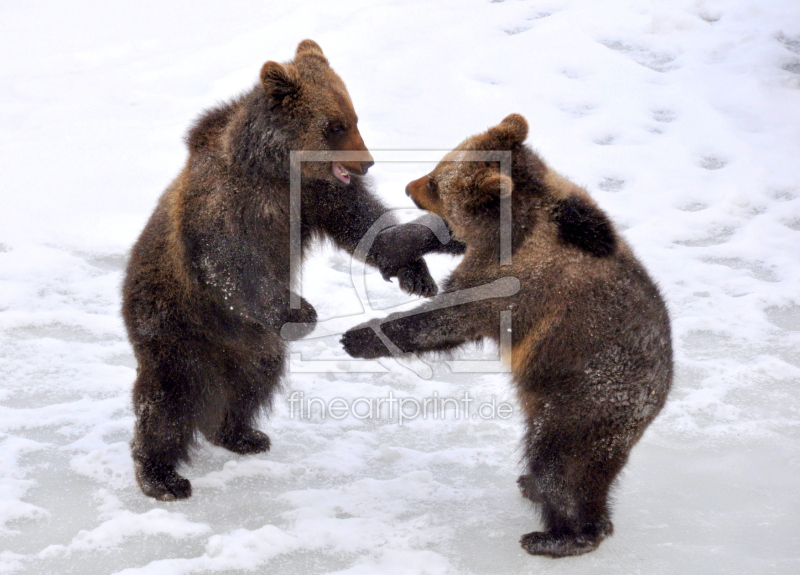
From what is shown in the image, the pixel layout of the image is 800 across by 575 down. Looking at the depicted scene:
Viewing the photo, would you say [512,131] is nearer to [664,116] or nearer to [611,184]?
[611,184]

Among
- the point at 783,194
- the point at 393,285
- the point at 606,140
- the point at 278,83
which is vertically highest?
the point at 278,83

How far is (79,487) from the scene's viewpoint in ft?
17.8

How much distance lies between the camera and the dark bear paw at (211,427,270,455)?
5.96 meters

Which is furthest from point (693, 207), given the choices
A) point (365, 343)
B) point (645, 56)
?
point (365, 343)

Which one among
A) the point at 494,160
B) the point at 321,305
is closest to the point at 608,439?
the point at 494,160

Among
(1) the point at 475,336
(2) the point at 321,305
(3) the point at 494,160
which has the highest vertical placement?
(3) the point at 494,160

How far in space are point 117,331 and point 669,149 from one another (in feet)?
23.8

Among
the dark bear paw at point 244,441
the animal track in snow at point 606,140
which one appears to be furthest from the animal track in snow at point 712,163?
the dark bear paw at point 244,441

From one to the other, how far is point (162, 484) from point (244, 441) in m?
0.74

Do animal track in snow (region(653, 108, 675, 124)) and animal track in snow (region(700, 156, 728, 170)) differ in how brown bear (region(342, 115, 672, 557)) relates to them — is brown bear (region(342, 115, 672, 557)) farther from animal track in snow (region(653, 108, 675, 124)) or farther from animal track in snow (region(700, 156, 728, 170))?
animal track in snow (region(653, 108, 675, 124))

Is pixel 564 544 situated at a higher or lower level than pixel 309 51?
lower

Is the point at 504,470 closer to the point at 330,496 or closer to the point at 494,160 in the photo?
the point at 330,496

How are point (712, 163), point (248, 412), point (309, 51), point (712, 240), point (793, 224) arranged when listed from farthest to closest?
point (712, 163)
point (793, 224)
point (712, 240)
point (248, 412)
point (309, 51)

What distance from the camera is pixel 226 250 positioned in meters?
5.22
